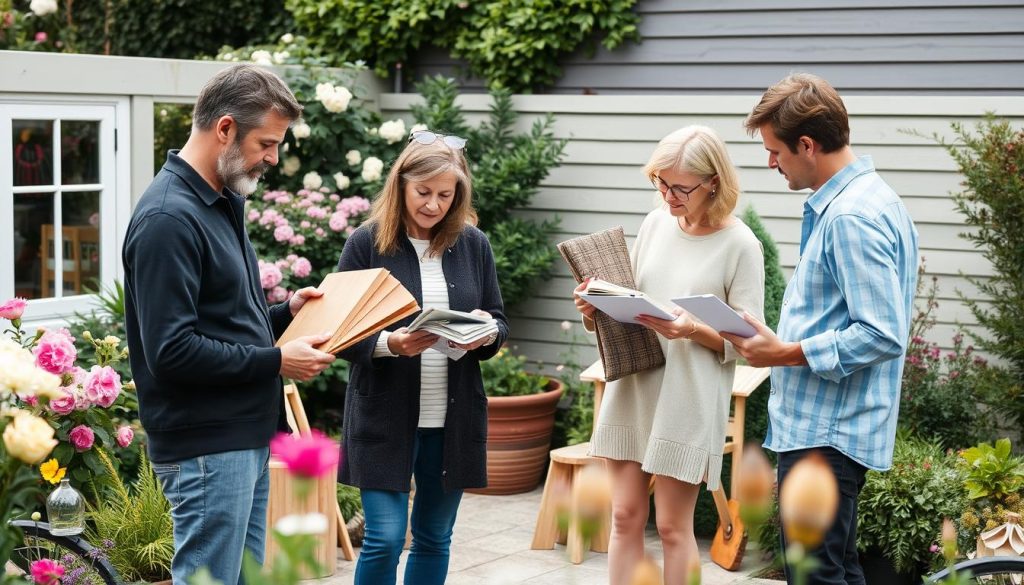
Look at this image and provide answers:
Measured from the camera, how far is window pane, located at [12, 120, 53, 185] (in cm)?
561

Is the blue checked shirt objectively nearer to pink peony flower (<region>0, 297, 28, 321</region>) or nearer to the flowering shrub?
pink peony flower (<region>0, 297, 28, 321</region>)

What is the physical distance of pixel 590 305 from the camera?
11.3ft

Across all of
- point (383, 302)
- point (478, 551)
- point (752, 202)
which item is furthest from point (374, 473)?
point (752, 202)

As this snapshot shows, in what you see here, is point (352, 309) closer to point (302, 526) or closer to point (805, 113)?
point (805, 113)

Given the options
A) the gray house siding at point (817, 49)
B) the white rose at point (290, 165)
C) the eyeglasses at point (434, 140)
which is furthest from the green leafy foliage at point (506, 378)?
the eyeglasses at point (434, 140)

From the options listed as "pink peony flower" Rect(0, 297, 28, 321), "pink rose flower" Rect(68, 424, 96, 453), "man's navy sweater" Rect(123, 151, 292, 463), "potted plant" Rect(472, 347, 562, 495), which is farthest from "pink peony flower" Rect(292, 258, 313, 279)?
"man's navy sweater" Rect(123, 151, 292, 463)

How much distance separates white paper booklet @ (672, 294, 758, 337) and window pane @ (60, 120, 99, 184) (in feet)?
12.9

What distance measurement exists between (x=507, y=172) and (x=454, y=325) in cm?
361

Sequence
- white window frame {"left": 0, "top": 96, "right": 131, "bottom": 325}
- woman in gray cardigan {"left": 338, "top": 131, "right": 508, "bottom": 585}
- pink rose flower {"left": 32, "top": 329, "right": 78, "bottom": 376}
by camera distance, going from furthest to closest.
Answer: white window frame {"left": 0, "top": 96, "right": 131, "bottom": 325} < pink rose flower {"left": 32, "top": 329, "right": 78, "bottom": 376} < woman in gray cardigan {"left": 338, "top": 131, "right": 508, "bottom": 585}

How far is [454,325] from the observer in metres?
3.12

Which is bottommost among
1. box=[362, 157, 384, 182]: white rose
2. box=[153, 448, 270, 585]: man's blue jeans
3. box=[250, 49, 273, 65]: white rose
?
box=[153, 448, 270, 585]: man's blue jeans

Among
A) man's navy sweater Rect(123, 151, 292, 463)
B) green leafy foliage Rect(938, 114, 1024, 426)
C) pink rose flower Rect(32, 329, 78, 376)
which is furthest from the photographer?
green leafy foliage Rect(938, 114, 1024, 426)

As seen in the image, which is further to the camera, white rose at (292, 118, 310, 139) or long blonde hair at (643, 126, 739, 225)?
white rose at (292, 118, 310, 139)

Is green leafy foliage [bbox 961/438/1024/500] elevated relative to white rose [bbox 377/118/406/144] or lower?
lower
